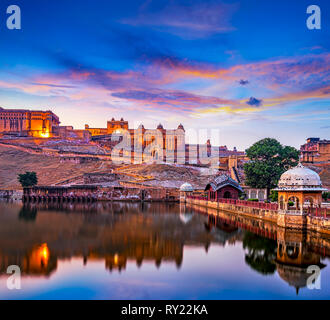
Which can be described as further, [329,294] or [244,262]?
[244,262]

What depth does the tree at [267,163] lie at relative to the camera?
4391 cm

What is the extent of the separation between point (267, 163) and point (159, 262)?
33.4m

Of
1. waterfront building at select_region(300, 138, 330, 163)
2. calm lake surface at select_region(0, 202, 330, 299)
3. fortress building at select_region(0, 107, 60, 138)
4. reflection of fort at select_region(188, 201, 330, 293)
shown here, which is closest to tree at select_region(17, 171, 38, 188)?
calm lake surface at select_region(0, 202, 330, 299)

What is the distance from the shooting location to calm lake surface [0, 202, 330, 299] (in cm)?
1137

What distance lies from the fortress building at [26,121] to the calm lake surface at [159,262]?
319 feet

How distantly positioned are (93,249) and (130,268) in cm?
406

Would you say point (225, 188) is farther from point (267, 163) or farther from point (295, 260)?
point (295, 260)

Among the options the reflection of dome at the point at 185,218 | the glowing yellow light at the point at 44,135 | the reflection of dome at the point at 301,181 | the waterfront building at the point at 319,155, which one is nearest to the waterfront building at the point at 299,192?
the reflection of dome at the point at 301,181

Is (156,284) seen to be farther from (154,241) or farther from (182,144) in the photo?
(182,144)

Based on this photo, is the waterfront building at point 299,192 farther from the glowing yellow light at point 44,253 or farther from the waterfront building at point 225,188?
the waterfront building at point 225,188

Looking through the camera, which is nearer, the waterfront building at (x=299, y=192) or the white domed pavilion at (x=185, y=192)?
the waterfront building at (x=299, y=192)

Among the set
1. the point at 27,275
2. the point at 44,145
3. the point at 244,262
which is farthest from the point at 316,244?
the point at 44,145

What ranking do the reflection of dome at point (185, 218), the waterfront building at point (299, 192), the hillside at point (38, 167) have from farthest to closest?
the hillside at point (38, 167)
the reflection of dome at point (185, 218)
the waterfront building at point (299, 192)

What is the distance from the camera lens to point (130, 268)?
13.8m
